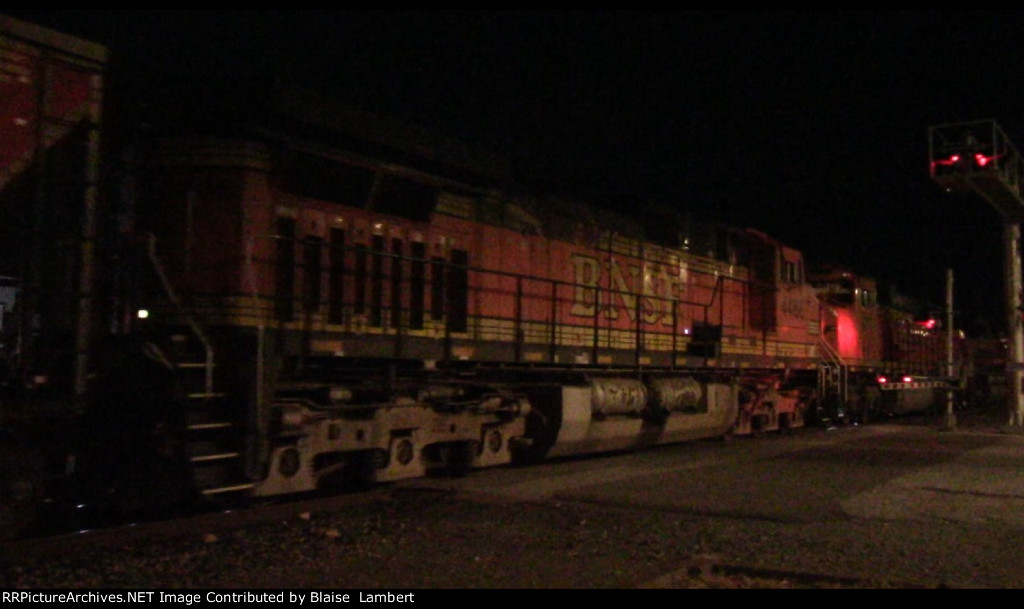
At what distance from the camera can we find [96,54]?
23.6 ft

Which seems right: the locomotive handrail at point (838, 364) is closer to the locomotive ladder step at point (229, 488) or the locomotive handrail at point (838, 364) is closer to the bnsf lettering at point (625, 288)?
the bnsf lettering at point (625, 288)

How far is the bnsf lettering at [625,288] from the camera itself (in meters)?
12.9

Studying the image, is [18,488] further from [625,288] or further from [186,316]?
[625,288]

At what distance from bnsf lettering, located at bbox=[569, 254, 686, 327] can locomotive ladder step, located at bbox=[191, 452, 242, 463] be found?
578 centimetres

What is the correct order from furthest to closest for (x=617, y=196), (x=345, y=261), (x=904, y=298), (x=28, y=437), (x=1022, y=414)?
(x=904, y=298) < (x=1022, y=414) < (x=617, y=196) < (x=345, y=261) < (x=28, y=437)

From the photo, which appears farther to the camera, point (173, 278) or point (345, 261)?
point (345, 261)

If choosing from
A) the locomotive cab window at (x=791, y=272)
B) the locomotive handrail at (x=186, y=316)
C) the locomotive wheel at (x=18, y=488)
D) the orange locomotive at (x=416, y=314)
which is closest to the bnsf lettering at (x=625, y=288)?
the orange locomotive at (x=416, y=314)

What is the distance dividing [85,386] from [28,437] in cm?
54

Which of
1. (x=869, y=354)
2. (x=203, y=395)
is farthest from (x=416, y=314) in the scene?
(x=869, y=354)

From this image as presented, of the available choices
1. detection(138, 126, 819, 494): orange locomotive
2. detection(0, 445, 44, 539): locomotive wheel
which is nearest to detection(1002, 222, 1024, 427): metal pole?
detection(138, 126, 819, 494): orange locomotive

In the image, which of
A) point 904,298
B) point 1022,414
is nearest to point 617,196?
point 1022,414

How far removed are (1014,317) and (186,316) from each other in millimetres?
18505

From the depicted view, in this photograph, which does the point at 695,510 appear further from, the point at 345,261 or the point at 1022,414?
the point at 1022,414
